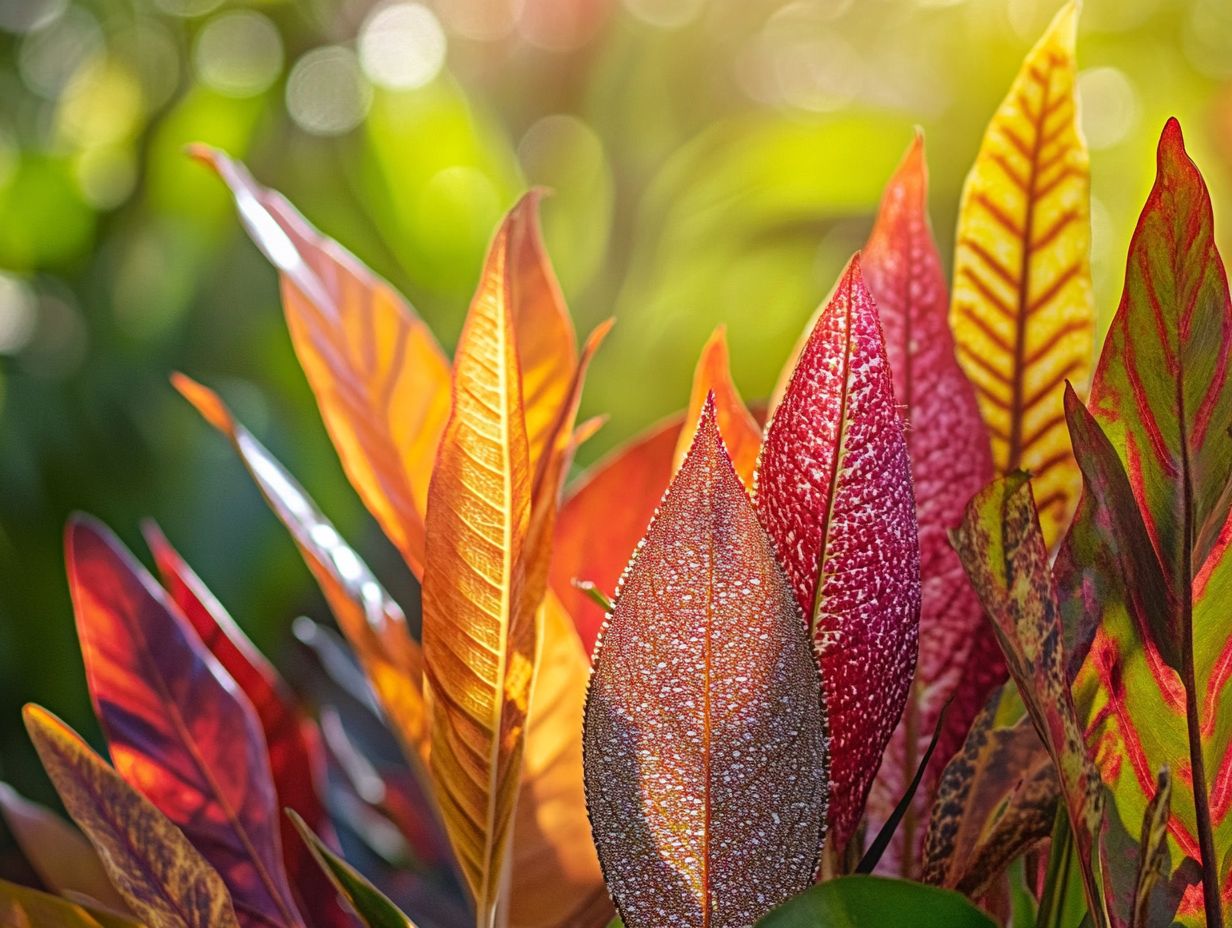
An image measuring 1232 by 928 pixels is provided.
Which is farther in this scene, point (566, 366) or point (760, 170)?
point (760, 170)

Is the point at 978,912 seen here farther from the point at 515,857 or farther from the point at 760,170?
the point at 760,170

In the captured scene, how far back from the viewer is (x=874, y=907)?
20 centimetres

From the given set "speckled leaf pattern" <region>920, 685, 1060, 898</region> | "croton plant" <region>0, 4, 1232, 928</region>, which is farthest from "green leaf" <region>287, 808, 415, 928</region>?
"speckled leaf pattern" <region>920, 685, 1060, 898</region>

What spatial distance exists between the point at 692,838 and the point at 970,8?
1.03m

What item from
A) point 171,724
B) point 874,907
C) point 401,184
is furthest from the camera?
point 401,184

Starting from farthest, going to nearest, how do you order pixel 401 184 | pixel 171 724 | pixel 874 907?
pixel 401 184 < pixel 171 724 < pixel 874 907

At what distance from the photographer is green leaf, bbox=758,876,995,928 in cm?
20

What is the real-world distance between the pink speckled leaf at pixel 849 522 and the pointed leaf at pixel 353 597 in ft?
0.35

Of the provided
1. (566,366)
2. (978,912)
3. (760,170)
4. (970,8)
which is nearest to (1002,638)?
(978,912)

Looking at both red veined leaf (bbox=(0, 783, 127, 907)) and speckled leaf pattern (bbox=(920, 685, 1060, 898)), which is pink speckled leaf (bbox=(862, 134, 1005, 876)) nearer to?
speckled leaf pattern (bbox=(920, 685, 1060, 898))

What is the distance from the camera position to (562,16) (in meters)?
1.12

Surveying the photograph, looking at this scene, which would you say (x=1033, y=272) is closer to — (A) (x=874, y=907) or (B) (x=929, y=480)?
(B) (x=929, y=480)

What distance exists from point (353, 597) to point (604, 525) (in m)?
0.08

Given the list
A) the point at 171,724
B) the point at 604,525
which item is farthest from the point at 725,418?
the point at 171,724
